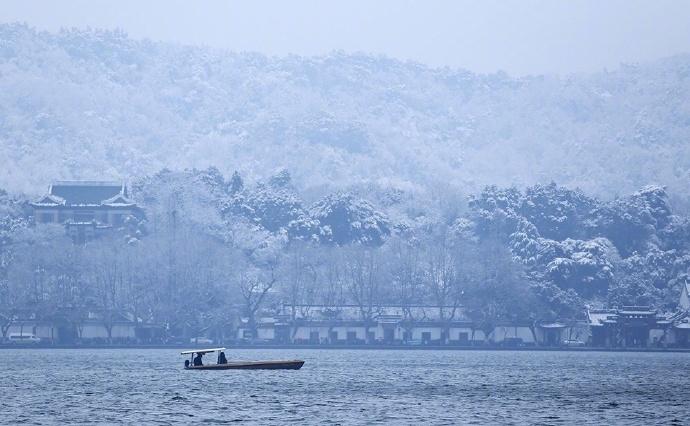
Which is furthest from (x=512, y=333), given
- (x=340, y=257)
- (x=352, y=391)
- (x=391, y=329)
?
(x=352, y=391)

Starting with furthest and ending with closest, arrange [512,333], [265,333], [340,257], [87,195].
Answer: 1. [87,195]
2. [340,257]
3. [512,333]
4. [265,333]

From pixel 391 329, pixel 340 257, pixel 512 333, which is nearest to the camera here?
pixel 512 333

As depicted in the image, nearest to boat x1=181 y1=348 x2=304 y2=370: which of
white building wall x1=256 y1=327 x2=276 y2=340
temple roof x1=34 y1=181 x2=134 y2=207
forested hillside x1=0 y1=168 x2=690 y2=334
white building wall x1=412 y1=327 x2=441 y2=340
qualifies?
forested hillside x1=0 y1=168 x2=690 y2=334

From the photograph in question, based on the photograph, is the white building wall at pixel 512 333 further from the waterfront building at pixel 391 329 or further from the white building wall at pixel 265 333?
the white building wall at pixel 265 333

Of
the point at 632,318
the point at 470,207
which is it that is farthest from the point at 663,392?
the point at 470,207

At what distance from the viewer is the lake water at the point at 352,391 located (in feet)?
239

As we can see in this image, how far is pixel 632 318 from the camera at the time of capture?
139 m

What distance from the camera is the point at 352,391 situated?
87.0m

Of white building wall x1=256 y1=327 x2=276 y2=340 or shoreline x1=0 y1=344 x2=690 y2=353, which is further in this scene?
white building wall x1=256 y1=327 x2=276 y2=340

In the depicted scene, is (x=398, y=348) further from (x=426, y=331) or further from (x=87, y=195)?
(x=87, y=195)

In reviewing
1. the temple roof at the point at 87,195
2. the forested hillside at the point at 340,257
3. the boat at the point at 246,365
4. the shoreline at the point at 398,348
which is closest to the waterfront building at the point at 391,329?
the forested hillside at the point at 340,257

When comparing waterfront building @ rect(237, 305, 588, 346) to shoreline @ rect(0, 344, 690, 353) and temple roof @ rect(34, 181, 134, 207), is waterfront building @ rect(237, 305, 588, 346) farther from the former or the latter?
temple roof @ rect(34, 181, 134, 207)

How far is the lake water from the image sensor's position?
72.9 metres

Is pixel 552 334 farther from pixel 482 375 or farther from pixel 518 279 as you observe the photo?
pixel 482 375
